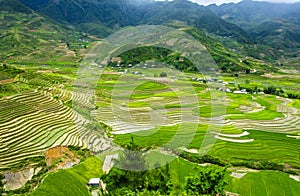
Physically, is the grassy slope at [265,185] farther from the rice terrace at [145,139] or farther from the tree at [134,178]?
the tree at [134,178]

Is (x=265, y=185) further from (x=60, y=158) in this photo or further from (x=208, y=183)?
(x=60, y=158)

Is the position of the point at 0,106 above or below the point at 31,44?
below

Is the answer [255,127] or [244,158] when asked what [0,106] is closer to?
[244,158]

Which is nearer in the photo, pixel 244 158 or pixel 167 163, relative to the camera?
pixel 167 163

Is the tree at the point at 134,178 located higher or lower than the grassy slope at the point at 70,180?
higher

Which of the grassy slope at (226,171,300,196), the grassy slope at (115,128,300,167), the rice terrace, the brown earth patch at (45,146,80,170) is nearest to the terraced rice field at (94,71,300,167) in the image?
the grassy slope at (115,128,300,167)

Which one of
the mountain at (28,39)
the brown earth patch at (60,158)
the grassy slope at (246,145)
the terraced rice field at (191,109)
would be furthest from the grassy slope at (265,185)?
the mountain at (28,39)

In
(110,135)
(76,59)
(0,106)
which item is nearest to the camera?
(0,106)

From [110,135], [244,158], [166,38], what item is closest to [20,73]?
[110,135]
